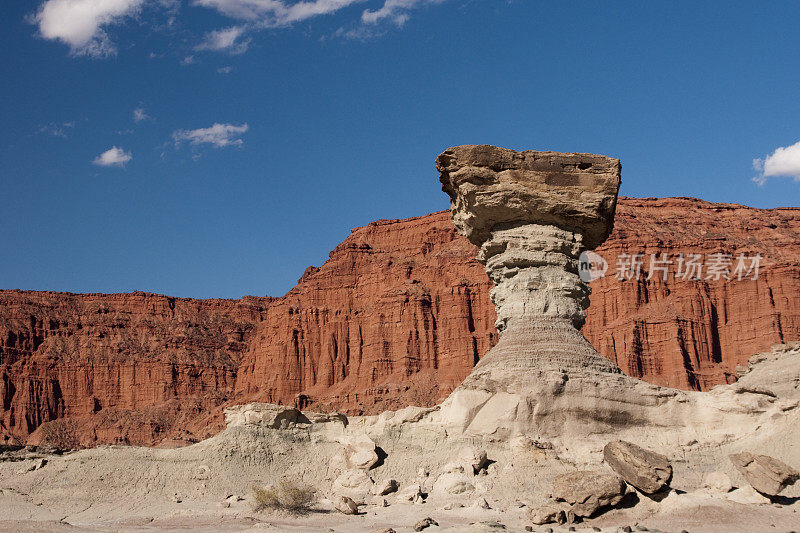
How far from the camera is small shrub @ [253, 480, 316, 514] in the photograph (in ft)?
59.4

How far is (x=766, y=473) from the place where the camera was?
16.9 m

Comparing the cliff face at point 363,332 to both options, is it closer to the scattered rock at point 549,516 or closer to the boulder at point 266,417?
the boulder at point 266,417

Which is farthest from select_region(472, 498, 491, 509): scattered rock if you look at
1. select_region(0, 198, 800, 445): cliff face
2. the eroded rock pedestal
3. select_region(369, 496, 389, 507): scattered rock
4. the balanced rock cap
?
select_region(0, 198, 800, 445): cliff face

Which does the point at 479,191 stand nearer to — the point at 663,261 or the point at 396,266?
the point at 663,261

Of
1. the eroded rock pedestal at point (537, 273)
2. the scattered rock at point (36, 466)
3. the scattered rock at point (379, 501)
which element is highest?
the eroded rock pedestal at point (537, 273)

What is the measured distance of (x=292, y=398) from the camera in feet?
391

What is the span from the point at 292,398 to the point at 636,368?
39.6m

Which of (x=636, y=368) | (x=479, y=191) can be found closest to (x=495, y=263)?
(x=479, y=191)

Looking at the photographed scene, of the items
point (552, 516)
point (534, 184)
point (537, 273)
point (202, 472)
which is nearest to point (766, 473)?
point (552, 516)

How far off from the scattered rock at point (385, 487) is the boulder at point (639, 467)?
423cm

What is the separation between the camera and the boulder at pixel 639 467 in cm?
1680

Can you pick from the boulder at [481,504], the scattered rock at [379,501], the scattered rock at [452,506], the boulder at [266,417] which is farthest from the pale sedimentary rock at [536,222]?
the boulder at [481,504]

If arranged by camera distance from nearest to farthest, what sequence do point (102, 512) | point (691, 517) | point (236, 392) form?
1. point (691, 517)
2. point (102, 512)
3. point (236, 392)

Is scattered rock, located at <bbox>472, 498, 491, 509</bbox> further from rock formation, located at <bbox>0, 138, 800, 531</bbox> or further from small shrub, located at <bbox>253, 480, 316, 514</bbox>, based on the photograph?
small shrub, located at <bbox>253, 480, 316, 514</bbox>
